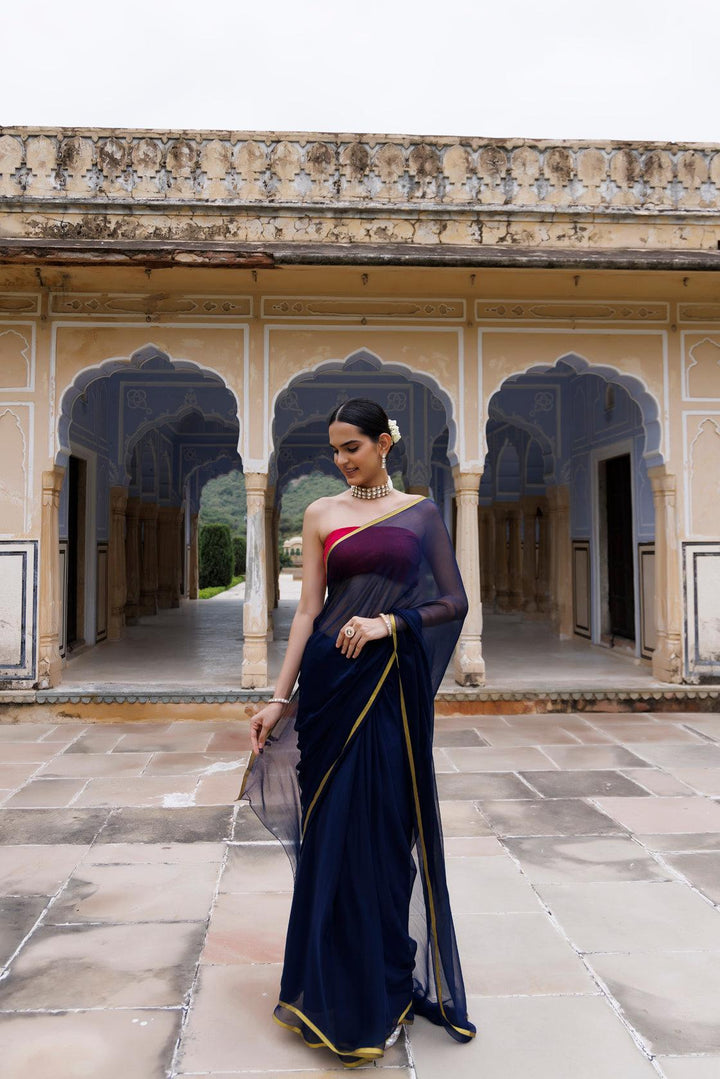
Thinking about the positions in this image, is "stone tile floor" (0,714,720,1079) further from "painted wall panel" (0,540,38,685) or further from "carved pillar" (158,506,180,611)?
"carved pillar" (158,506,180,611)

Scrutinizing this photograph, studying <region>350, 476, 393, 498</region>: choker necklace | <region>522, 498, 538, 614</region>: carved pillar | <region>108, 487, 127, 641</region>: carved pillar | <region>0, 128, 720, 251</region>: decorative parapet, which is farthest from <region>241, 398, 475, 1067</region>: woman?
<region>522, 498, 538, 614</region>: carved pillar

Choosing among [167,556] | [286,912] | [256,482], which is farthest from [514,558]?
[286,912]

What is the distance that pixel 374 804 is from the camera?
2074mm

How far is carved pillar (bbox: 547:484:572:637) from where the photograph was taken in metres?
10.4

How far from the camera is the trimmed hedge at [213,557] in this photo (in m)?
25.1

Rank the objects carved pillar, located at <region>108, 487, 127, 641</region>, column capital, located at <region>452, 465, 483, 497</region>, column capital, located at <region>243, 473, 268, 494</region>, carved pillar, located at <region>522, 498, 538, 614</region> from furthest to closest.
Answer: carved pillar, located at <region>522, 498, 538, 614</region> → carved pillar, located at <region>108, 487, 127, 641</region> → column capital, located at <region>452, 465, 483, 497</region> → column capital, located at <region>243, 473, 268, 494</region>

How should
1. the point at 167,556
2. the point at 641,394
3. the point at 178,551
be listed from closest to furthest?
the point at 641,394, the point at 167,556, the point at 178,551

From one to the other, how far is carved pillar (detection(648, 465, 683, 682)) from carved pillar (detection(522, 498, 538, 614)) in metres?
5.30

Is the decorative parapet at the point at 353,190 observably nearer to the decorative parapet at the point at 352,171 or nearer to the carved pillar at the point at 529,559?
the decorative parapet at the point at 352,171

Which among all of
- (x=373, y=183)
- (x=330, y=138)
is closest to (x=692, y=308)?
(x=373, y=183)

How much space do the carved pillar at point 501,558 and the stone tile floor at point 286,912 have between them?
27.1ft

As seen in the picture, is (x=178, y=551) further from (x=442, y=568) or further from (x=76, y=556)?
(x=442, y=568)

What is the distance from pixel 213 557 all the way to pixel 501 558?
13.7m

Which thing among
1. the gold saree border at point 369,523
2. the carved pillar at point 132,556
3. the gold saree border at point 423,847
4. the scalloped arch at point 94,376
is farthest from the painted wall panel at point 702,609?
the carved pillar at point 132,556
